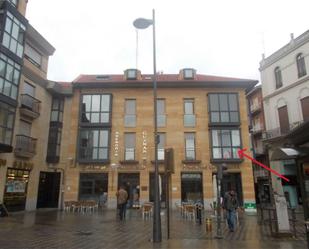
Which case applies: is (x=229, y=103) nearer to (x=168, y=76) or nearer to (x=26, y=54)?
(x=168, y=76)

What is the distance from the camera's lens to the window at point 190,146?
79.8 feet

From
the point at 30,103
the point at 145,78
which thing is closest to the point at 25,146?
the point at 30,103

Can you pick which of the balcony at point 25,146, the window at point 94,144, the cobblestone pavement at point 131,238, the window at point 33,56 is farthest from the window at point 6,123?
the cobblestone pavement at point 131,238

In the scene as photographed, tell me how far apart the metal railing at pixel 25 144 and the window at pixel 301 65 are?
2213 centimetres

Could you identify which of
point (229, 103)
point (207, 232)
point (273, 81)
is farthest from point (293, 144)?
point (273, 81)

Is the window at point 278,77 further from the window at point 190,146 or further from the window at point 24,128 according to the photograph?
the window at point 24,128

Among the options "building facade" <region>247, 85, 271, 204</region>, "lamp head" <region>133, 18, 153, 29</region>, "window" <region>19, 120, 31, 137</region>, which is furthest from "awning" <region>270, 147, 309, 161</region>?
"building facade" <region>247, 85, 271, 204</region>

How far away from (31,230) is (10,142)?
9.50 metres

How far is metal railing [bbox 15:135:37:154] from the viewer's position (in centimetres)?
2064

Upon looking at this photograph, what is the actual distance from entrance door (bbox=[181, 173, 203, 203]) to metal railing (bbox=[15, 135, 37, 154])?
488 inches

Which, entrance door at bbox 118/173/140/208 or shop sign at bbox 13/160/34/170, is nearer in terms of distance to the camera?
shop sign at bbox 13/160/34/170

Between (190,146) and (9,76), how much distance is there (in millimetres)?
15013

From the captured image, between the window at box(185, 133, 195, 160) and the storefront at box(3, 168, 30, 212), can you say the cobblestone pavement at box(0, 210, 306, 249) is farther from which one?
the window at box(185, 133, 195, 160)

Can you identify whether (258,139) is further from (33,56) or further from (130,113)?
(33,56)
